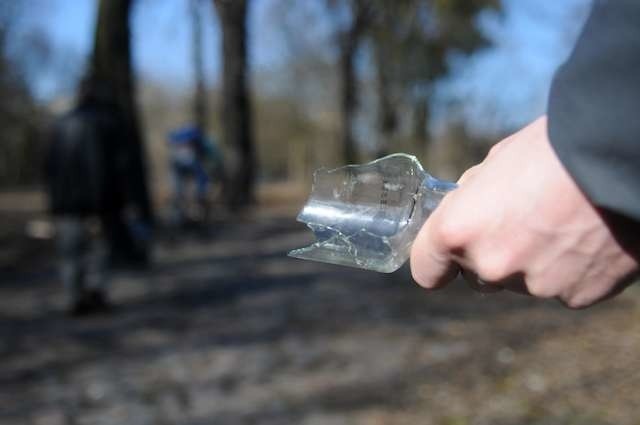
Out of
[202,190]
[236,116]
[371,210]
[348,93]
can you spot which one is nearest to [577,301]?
[371,210]

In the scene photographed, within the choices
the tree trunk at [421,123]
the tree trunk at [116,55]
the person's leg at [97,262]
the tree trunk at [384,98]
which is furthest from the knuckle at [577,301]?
the tree trunk at [421,123]

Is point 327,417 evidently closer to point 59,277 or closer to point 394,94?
point 59,277

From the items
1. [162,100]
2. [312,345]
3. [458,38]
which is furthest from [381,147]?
[162,100]

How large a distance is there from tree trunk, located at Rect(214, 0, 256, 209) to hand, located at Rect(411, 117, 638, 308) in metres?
13.8

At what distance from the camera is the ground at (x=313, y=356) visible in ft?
13.9

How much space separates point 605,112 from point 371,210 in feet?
1.70

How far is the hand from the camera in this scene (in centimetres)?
114

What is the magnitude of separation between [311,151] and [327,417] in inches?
926

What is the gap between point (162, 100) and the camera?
36.9 metres

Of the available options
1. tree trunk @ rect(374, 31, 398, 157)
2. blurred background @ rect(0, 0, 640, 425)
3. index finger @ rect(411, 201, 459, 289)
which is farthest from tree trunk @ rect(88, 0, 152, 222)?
index finger @ rect(411, 201, 459, 289)

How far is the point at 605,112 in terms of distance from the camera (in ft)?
3.54

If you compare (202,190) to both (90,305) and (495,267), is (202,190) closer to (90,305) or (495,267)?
(90,305)

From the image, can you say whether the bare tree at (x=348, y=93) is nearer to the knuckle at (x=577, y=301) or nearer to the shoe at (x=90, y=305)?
the shoe at (x=90, y=305)

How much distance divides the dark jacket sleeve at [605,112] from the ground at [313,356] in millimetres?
2296
